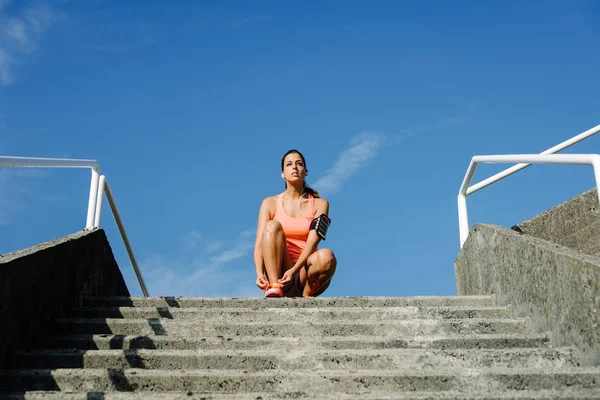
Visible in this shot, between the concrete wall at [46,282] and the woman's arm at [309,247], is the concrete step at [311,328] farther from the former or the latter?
the woman's arm at [309,247]

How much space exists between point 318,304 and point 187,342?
1.01m

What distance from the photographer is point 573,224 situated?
18.7 ft

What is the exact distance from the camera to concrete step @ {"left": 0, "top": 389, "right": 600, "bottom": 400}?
266cm

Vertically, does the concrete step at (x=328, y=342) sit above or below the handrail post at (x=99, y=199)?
below

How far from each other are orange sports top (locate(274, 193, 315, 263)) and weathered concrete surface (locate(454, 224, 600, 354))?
4.17ft

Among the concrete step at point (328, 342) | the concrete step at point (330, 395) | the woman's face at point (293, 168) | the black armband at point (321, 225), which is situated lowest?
the concrete step at point (330, 395)

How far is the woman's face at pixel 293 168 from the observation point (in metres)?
5.35

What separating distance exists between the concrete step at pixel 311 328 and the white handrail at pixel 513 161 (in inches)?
36.8

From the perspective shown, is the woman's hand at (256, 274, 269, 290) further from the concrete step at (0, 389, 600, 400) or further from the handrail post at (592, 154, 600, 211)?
the handrail post at (592, 154, 600, 211)

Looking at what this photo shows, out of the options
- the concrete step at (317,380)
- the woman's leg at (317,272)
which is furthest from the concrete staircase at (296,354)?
the woman's leg at (317,272)

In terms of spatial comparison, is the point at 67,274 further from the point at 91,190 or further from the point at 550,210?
the point at 550,210

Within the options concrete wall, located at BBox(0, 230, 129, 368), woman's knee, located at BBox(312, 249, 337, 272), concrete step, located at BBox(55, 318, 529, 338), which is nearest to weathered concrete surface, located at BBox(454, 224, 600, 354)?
concrete step, located at BBox(55, 318, 529, 338)

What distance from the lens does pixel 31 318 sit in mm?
3598

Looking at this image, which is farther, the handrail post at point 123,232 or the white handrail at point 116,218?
the handrail post at point 123,232
